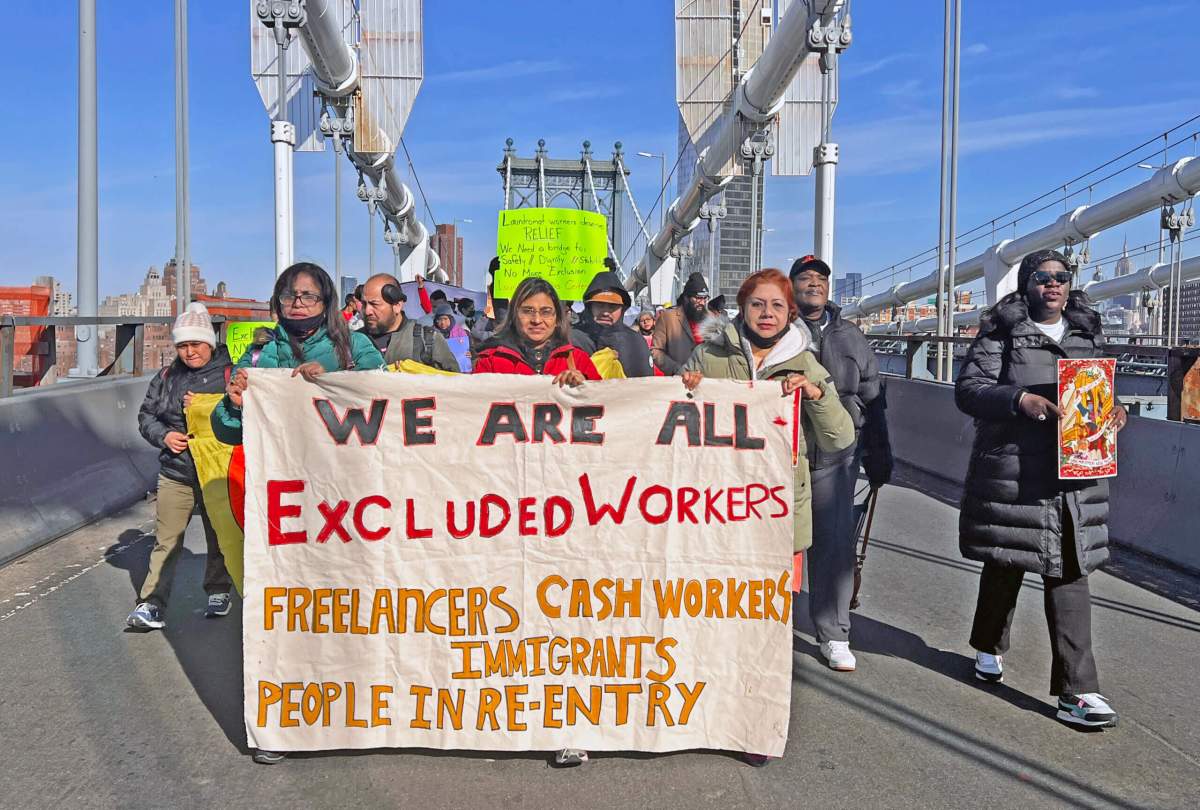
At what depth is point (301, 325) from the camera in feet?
15.0

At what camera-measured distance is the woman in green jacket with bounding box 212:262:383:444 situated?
4.55m

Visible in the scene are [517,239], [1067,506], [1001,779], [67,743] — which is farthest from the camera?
[517,239]

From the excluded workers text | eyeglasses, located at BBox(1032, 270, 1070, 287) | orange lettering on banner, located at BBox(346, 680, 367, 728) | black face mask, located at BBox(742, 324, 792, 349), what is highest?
eyeglasses, located at BBox(1032, 270, 1070, 287)

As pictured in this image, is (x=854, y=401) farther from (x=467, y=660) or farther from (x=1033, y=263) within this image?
(x=467, y=660)

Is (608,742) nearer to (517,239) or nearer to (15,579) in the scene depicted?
(15,579)

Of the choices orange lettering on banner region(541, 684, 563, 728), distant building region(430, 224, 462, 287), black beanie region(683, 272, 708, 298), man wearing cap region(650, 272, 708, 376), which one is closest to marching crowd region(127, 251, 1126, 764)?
orange lettering on banner region(541, 684, 563, 728)

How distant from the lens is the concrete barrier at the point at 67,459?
23.6 feet

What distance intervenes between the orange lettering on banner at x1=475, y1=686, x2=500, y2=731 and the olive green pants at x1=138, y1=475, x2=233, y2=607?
2469 millimetres

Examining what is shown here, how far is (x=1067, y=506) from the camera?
14.0 ft

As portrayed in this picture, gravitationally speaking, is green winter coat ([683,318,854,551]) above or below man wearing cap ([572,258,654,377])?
below

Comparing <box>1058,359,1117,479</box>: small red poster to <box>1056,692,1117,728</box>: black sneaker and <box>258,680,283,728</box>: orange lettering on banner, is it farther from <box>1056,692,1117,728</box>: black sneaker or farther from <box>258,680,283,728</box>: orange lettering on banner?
<box>258,680,283,728</box>: orange lettering on banner

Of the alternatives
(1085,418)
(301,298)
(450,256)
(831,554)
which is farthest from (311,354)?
(450,256)

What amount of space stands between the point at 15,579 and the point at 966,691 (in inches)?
202

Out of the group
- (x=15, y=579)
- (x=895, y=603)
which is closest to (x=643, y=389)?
(x=895, y=603)
